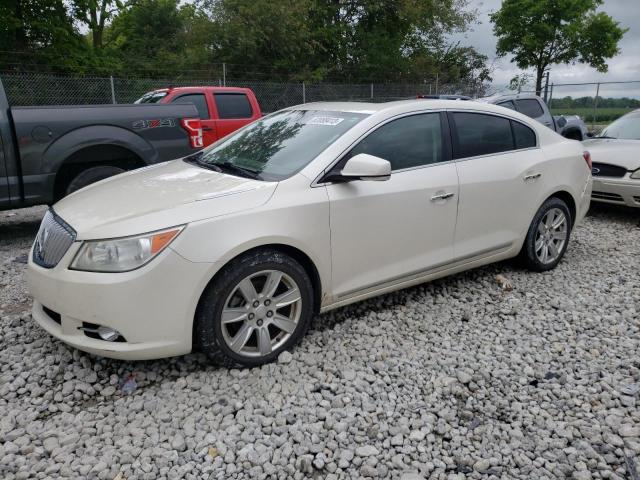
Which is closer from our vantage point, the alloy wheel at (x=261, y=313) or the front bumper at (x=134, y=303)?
the front bumper at (x=134, y=303)

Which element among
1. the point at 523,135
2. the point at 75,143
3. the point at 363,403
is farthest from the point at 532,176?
the point at 75,143

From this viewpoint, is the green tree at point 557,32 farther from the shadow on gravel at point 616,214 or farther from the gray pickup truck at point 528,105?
the shadow on gravel at point 616,214

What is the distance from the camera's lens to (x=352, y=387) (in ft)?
9.44

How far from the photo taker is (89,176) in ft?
17.7

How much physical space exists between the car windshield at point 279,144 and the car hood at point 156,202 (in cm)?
19

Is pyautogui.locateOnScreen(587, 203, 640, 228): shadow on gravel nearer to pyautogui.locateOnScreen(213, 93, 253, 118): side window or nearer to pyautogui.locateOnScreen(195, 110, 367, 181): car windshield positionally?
pyautogui.locateOnScreen(195, 110, 367, 181): car windshield

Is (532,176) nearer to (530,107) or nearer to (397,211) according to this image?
(397,211)

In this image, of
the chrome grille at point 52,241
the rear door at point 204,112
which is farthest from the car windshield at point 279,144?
the rear door at point 204,112

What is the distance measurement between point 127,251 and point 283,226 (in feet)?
2.82

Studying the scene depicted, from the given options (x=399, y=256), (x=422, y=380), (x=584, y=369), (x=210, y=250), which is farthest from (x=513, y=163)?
(x=210, y=250)

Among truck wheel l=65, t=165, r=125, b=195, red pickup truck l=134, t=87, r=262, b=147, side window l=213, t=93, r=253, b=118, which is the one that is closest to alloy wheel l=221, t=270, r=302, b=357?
truck wheel l=65, t=165, r=125, b=195

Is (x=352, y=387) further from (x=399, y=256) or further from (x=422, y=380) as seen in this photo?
(x=399, y=256)

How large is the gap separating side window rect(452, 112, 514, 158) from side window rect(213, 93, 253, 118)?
597cm

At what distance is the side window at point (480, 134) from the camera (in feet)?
12.9
